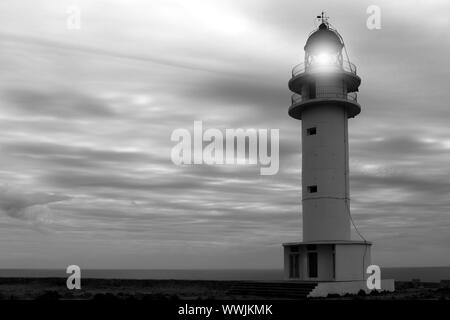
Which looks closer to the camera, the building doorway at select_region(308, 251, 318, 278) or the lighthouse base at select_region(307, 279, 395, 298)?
the lighthouse base at select_region(307, 279, 395, 298)

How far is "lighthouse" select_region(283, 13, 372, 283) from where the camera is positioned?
3127 cm

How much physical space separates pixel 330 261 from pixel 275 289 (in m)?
3.81

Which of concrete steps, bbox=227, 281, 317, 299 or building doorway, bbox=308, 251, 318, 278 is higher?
building doorway, bbox=308, 251, 318, 278

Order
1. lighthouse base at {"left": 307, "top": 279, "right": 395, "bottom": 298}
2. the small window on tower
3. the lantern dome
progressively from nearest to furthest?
lighthouse base at {"left": 307, "top": 279, "right": 395, "bottom": 298}, the small window on tower, the lantern dome

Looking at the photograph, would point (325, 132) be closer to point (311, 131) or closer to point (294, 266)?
point (311, 131)

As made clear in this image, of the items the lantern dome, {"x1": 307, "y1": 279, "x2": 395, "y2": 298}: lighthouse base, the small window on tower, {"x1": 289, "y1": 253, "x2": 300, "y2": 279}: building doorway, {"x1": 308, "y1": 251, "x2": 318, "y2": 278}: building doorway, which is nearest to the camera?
{"x1": 307, "y1": 279, "x2": 395, "y2": 298}: lighthouse base

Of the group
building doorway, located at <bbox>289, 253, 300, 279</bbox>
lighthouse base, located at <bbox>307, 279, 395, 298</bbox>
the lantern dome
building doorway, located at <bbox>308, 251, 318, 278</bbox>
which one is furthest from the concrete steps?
the lantern dome

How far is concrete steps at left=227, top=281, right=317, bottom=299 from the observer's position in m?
28.2

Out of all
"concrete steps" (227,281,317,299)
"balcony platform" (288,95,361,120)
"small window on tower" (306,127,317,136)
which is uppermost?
"balcony platform" (288,95,361,120)

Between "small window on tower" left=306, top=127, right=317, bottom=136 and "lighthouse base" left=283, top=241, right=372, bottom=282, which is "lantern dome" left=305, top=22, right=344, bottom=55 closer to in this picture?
"small window on tower" left=306, top=127, right=317, bottom=136
